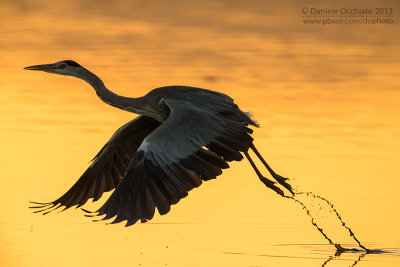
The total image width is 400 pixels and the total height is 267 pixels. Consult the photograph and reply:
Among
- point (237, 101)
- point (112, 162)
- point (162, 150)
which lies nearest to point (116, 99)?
point (112, 162)

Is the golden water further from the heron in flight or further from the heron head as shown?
the heron head

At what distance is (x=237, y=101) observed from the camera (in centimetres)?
1844

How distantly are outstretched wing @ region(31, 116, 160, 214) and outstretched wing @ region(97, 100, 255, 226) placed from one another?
3.19ft

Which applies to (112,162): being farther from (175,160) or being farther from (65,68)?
(175,160)

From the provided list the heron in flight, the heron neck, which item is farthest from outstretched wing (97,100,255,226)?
the heron neck

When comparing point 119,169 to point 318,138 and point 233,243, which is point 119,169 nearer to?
point 233,243

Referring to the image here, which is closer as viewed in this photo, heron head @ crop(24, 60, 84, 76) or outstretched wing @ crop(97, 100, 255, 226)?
outstretched wing @ crop(97, 100, 255, 226)

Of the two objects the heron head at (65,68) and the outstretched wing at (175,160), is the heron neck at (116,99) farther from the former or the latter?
the outstretched wing at (175,160)

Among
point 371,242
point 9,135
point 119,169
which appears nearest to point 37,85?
point 9,135

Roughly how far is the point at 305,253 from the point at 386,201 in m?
2.14

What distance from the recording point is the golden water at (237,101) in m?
12.6

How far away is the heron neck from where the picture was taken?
12.9 meters

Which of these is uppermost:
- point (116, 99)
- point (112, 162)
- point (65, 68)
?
point (65, 68)

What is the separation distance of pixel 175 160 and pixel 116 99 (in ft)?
6.62
